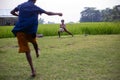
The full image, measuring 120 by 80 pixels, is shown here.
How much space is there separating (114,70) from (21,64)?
2.09 meters

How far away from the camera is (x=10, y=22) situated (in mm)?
35688

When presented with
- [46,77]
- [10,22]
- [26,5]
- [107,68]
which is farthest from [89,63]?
[10,22]

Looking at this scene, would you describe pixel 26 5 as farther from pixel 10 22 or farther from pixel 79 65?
pixel 10 22

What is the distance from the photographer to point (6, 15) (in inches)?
1452

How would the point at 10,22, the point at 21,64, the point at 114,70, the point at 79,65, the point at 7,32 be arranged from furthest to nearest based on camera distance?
the point at 10,22 < the point at 7,32 < the point at 21,64 < the point at 79,65 < the point at 114,70

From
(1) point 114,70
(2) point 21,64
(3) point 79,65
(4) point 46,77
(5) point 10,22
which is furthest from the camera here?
(5) point 10,22

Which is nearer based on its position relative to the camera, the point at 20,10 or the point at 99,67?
the point at 20,10

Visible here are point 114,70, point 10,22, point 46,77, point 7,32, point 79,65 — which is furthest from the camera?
point 10,22

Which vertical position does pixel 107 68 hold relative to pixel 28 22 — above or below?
below

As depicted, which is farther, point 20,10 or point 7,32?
point 7,32

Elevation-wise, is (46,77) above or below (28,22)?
below

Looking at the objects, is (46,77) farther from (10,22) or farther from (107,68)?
(10,22)

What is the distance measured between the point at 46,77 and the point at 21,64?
1.56 meters

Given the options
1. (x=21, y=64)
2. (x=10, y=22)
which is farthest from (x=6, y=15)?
(x=21, y=64)
